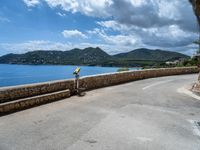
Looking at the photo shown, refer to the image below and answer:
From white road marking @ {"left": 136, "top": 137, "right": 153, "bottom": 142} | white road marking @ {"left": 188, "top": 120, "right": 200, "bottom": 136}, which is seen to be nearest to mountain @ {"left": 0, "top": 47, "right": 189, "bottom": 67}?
white road marking @ {"left": 188, "top": 120, "right": 200, "bottom": 136}

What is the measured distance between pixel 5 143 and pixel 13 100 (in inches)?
132

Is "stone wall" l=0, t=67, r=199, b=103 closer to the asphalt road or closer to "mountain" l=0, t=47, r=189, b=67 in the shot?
the asphalt road

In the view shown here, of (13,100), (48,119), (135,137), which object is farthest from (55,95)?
(135,137)

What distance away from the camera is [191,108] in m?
9.15

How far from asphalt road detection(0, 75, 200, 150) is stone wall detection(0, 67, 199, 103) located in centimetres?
88

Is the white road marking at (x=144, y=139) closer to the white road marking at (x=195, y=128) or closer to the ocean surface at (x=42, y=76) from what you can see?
the white road marking at (x=195, y=128)

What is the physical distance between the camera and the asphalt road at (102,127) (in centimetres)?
500

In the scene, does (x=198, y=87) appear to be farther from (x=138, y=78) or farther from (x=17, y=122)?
(x=17, y=122)

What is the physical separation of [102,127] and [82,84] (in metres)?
6.40

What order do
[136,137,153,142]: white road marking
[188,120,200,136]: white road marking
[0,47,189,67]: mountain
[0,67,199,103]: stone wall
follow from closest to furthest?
[136,137,153,142]: white road marking < [188,120,200,136]: white road marking < [0,67,199,103]: stone wall < [0,47,189,67]: mountain

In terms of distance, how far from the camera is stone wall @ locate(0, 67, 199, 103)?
8.12 meters

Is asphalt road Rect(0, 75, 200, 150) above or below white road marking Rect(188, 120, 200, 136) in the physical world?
above

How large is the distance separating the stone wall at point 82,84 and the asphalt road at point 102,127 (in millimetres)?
884

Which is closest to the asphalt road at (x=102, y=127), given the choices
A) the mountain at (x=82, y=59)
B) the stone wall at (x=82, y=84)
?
the stone wall at (x=82, y=84)
